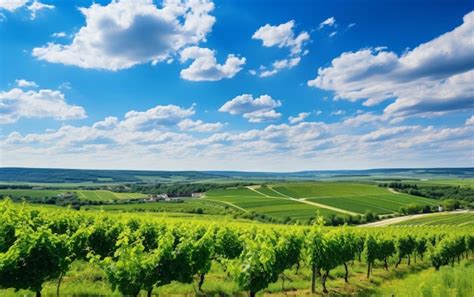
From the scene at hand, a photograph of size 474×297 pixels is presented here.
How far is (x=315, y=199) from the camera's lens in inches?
4867

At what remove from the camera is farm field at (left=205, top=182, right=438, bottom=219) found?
10212 centimetres

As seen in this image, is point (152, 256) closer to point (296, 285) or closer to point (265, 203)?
point (296, 285)

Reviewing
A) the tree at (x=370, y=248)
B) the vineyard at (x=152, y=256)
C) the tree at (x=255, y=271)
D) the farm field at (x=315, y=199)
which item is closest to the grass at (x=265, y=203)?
the farm field at (x=315, y=199)

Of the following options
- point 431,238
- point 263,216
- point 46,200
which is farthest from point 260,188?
point 431,238

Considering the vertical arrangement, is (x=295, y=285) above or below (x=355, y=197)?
above

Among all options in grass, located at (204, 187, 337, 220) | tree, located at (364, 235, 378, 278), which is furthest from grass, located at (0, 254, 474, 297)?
grass, located at (204, 187, 337, 220)

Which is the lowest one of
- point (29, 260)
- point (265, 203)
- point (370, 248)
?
point (265, 203)

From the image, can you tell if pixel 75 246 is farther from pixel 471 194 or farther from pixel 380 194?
pixel 471 194

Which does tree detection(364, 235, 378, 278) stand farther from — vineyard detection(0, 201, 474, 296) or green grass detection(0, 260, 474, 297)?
green grass detection(0, 260, 474, 297)

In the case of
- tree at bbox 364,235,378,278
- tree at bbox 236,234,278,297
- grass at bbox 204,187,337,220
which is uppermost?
tree at bbox 236,234,278,297

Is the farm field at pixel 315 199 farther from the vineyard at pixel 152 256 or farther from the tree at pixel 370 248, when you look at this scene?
the vineyard at pixel 152 256

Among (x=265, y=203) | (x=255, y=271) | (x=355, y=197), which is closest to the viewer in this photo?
(x=255, y=271)

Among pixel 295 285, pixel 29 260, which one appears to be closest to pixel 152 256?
pixel 29 260

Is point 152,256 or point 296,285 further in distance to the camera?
point 296,285
